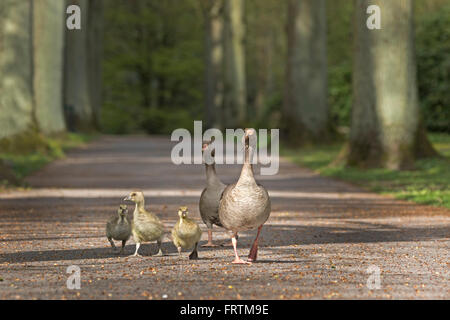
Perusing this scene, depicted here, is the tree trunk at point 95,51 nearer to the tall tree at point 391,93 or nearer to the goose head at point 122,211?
the tall tree at point 391,93

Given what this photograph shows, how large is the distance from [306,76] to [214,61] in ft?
67.6

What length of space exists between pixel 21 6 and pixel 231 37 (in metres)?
26.3

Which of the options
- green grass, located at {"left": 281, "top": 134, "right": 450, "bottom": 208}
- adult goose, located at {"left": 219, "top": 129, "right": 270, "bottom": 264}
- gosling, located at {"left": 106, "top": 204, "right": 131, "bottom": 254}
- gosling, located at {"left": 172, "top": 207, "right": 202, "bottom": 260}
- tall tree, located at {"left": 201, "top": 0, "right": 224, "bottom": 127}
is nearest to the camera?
adult goose, located at {"left": 219, "top": 129, "right": 270, "bottom": 264}

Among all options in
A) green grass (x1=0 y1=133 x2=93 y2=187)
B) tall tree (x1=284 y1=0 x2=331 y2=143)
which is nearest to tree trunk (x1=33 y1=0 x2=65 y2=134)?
green grass (x1=0 y1=133 x2=93 y2=187)

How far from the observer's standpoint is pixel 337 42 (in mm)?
71188

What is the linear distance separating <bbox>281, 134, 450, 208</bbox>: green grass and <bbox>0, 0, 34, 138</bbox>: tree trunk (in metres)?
7.55

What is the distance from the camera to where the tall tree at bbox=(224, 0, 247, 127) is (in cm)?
5150

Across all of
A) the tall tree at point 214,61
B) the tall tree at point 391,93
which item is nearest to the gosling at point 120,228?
the tall tree at point 391,93

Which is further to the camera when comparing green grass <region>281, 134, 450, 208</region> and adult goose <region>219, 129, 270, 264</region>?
green grass <region>281, 134, 450, 208</region>

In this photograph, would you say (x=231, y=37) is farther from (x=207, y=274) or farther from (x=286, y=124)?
(x=207, y=274)

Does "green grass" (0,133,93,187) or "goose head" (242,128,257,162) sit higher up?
"goose head" (242,128,257,162)

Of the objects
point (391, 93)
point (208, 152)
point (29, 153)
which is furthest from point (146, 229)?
point (29, 153)

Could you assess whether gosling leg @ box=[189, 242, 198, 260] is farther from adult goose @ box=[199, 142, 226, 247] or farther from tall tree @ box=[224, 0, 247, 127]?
tall tree @ box=[224, 0, 247, 127]

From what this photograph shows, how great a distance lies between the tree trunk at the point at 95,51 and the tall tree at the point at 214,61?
236 inches
